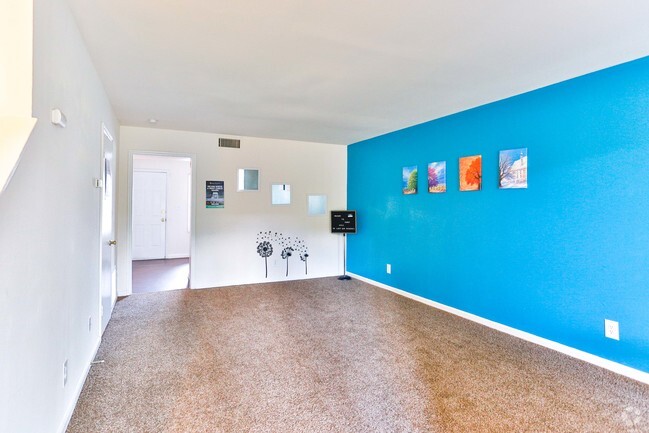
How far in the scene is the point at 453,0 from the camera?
177cm

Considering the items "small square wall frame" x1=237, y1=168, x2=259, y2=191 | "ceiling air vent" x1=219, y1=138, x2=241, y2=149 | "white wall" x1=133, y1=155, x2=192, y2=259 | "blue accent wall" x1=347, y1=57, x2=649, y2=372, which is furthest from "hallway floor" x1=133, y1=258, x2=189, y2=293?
"blue accent wall" x1=347, y1=57, x2=649, y2=372

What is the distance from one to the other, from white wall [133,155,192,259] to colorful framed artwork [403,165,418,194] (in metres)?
5.35

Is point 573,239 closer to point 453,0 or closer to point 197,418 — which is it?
point 453,0

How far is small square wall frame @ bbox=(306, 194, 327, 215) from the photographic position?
570 cm

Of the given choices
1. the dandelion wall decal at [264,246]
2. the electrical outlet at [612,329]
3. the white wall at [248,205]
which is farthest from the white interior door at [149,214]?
the electrical outlet at [612,329]

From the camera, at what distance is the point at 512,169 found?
3.23 m

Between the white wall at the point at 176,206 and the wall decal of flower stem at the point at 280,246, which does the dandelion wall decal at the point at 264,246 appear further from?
the white wall at the point at 176,206

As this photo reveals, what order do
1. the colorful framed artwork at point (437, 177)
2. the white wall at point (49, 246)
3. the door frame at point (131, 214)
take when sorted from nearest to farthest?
the white wall at point (49, 246)
the colorful framed artwork at point (437, 177)
the door frame at point (131, 214)

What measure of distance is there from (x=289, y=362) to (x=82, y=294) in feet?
4.97

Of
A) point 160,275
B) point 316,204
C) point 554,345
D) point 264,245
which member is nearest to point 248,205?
point 264,245

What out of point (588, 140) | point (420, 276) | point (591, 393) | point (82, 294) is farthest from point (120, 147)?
point (591, 393)

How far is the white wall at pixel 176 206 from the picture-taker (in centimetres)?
795

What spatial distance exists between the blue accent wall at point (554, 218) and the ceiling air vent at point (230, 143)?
2.55 meters

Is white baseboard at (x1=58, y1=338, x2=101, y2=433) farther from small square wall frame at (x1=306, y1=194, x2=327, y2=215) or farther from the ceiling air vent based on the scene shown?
small square wall frame at (x1=306, y1=194, x2=327, y2=215)
